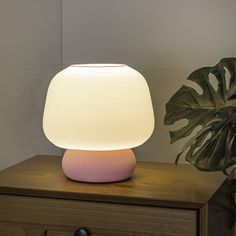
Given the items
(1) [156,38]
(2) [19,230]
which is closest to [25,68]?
(1) [156,38]

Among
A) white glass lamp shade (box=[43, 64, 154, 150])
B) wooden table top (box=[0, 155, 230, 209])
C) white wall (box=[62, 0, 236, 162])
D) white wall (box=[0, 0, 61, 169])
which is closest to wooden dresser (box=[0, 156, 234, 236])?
wooden table top (box=[0, 155, 230, 209])

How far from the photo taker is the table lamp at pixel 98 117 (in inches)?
51.5

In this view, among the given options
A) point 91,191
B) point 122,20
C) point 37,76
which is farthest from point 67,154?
point 122,20

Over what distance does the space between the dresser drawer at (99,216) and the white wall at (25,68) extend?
27 centimetres

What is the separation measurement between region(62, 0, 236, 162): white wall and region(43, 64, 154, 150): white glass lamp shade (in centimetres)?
42

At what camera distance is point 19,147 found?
1658 millimetres

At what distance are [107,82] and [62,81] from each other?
0.35 feet

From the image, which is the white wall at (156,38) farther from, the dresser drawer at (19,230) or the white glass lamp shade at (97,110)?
the dresser drawer at (19,230)

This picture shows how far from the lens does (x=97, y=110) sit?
4.29 ft

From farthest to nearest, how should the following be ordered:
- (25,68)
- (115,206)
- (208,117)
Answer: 1. (25,68)
2. (208,117)
3. (115,206)

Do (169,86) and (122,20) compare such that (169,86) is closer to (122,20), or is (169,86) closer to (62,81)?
(122,20)

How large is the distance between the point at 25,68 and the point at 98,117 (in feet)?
1.46

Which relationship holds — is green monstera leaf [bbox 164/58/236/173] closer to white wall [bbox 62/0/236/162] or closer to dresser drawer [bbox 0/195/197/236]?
dresser drawer [bbox 0/195/197/236]

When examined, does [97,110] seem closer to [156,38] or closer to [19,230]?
[19,230]
